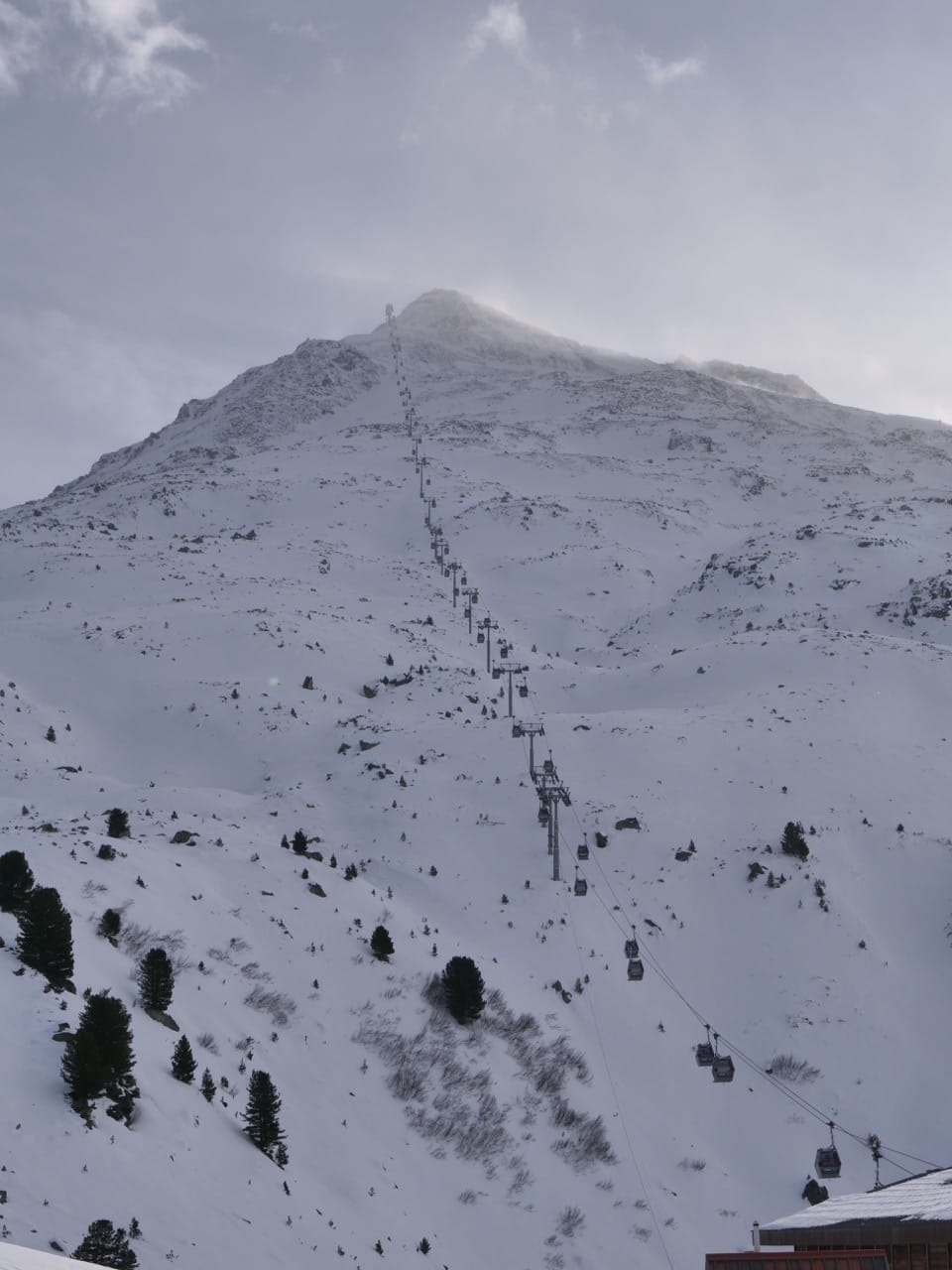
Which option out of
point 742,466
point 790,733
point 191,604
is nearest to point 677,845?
point 790,733

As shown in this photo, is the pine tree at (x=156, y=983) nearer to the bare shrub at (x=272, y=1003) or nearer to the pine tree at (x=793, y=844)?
the bare shrub at (x=272, y=1003)

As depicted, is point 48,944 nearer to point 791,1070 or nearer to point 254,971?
point 254,971

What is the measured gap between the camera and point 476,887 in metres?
36.0

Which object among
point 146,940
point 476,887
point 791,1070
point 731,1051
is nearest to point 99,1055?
point 146,940

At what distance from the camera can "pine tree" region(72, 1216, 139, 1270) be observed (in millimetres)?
13211

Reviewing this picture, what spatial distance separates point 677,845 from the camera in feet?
126

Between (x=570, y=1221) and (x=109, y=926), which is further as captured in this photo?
(x=109, y=926)

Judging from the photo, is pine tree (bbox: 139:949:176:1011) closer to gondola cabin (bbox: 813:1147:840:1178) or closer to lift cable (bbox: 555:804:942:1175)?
lift cable (bbox: 555:804:942:1175)

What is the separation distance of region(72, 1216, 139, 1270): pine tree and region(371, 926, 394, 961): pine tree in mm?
14927

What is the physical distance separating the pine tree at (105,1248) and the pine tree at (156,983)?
8.01 meters

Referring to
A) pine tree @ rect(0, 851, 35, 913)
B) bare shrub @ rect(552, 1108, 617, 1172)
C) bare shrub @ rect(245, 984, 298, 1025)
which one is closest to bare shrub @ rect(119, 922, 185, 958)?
bare shrub @ rect(245, 984, 298, 1025)

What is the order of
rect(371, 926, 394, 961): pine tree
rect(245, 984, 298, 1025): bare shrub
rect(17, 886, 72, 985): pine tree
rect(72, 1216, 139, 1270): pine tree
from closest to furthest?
rect(72, 1216, 139, 1270): pine tree, rect(17, 886, 72, 985): pine tree, rect(245, 984, 298, 1025): bare shrub, rect(371, 926, 394, 961): pine tree

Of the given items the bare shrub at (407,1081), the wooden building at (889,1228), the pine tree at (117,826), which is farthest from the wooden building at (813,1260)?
the pine tree at (117,826)

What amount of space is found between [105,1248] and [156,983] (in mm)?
8914
